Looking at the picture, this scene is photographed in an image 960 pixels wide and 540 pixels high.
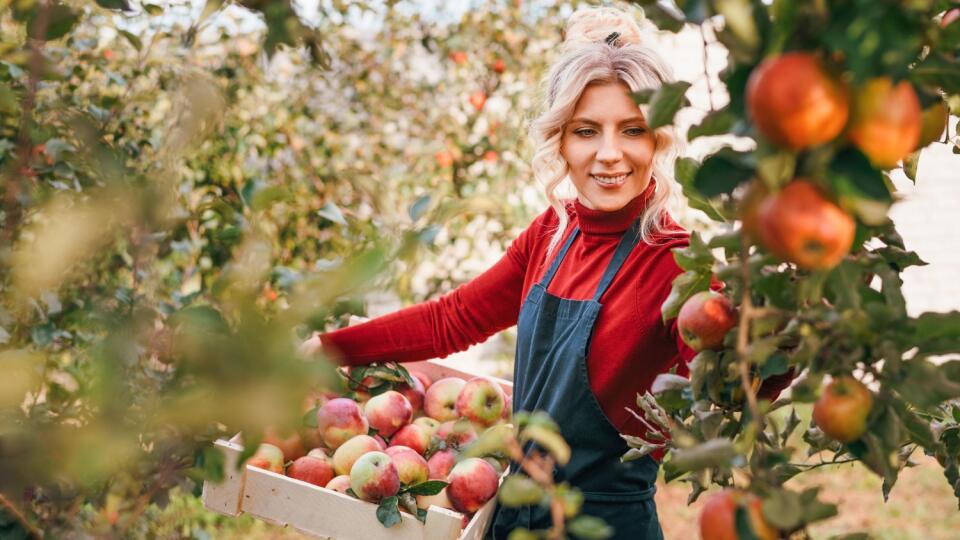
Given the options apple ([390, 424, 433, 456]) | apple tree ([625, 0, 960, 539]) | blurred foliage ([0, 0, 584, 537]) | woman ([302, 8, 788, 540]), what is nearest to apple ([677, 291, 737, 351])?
apple tree ([625, 0, 960, 539])

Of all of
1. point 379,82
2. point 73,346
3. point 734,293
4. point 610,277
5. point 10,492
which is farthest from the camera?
point 379,82

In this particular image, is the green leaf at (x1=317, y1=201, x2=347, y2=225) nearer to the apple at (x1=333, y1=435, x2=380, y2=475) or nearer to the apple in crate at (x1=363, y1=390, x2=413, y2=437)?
the apple at (x1=333, y1=435, x2=380, y2=475)

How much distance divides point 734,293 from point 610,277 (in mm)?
842

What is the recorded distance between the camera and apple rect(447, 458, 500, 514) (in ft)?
5.04

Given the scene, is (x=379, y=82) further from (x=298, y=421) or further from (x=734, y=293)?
(x=298, y=421)

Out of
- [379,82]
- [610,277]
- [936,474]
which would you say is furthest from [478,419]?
[936,474]

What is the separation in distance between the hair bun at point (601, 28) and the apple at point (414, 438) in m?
0.86

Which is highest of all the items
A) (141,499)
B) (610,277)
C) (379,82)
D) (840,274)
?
(840,274)

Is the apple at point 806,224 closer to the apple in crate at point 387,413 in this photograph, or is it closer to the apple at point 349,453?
the apple at point 349,453

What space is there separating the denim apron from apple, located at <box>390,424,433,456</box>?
197 mm

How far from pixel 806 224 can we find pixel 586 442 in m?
1.13

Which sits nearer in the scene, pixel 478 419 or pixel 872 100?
pixel 872 100

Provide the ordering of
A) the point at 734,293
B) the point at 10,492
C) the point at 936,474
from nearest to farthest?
the point at 10,492, the point at 734,293, the point at 936,474

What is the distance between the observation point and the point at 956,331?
30.7 inches
